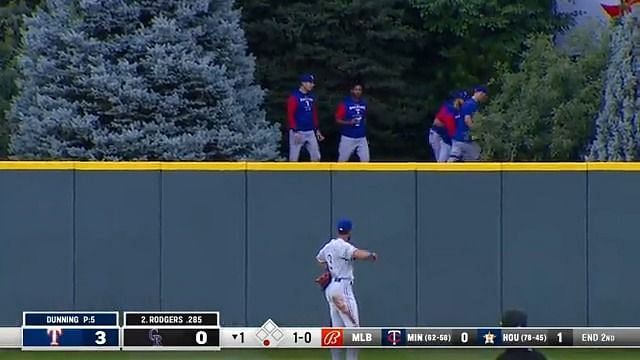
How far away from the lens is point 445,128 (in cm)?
3016

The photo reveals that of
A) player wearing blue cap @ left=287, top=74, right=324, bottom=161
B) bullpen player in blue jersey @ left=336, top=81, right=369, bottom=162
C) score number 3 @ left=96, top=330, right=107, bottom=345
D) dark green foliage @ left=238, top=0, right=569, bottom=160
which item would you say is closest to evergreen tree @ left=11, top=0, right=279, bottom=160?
player wearing blue cap @ left=287, top=74, right=324, bottom=161

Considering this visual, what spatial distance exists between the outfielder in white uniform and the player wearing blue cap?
782cm

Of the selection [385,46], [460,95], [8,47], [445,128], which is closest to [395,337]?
[445,128]

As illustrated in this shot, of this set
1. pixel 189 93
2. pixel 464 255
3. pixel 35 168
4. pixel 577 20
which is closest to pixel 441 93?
pixel 577 20

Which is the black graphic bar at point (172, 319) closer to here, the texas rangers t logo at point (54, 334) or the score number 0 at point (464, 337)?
the texas rangers t logo at point (54, 334)

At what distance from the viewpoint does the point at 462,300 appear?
25219 mm

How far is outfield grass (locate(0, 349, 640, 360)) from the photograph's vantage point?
2361cm

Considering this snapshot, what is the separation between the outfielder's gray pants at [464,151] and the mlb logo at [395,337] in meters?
8.25

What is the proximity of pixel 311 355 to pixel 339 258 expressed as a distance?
9.40 ft

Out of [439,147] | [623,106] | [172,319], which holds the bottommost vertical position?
[172,319]

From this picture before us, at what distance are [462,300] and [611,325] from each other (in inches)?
86.3
